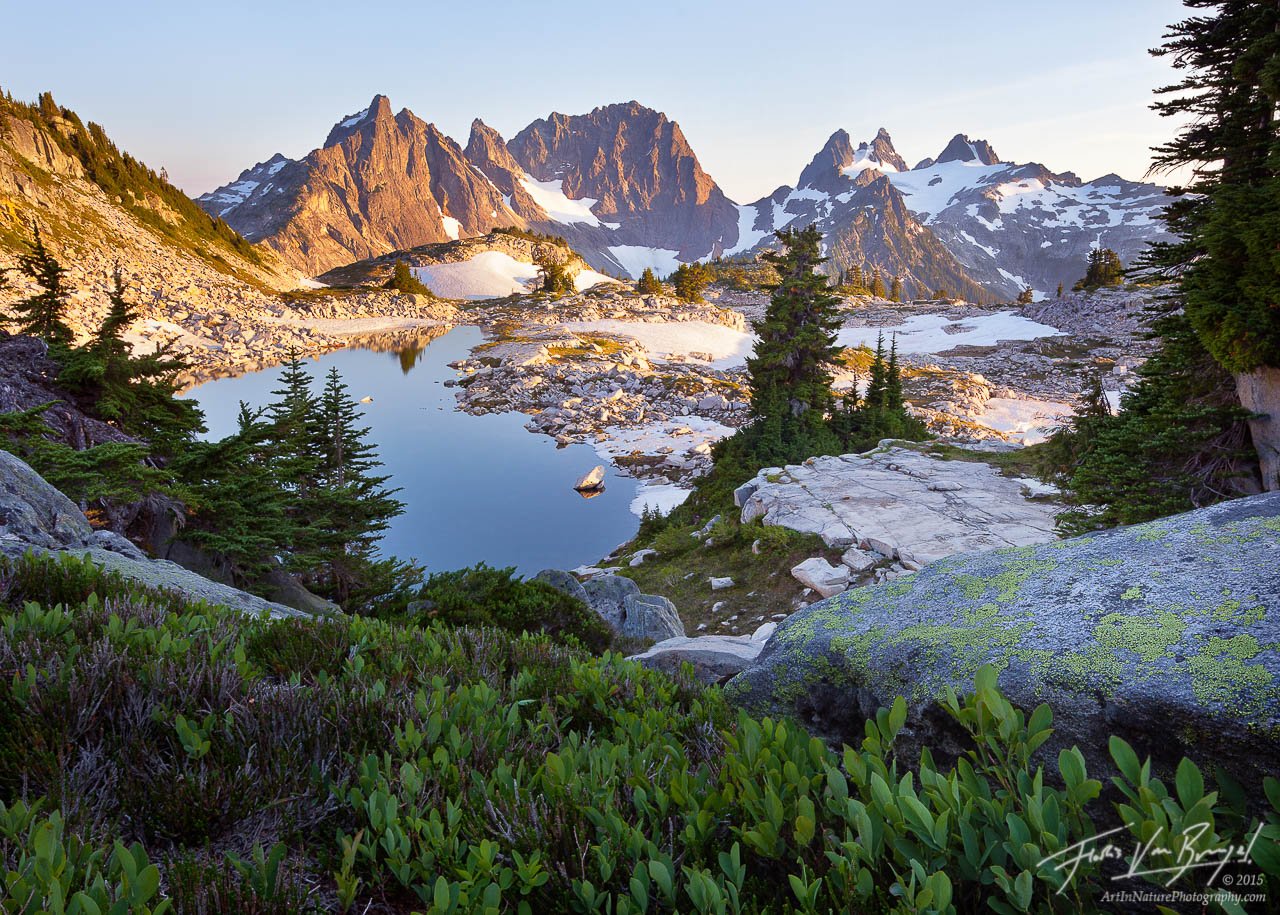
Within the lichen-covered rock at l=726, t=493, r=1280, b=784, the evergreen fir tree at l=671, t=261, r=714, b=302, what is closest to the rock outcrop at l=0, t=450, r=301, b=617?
the lichen-covered rock at l=726, t=493, r=1280, b=784

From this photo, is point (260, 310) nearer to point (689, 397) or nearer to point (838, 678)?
point (689, 397)

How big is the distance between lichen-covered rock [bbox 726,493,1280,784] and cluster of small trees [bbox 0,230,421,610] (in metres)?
9.28

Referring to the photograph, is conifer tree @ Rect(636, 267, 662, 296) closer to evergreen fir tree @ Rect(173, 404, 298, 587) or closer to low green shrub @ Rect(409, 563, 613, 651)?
evergreen fir tree @ Rect(173, 404, 298, 587)

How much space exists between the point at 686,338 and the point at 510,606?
7388 centimetres

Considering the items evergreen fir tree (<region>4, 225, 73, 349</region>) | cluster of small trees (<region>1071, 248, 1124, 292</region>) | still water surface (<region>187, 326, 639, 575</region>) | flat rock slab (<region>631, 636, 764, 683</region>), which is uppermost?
cluster of small trees (<region>1071, 248, 1124, 292</region>)

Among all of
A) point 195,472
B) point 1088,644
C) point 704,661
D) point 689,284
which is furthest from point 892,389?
point 689,284

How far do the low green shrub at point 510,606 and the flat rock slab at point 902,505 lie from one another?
A: 706 centimetres

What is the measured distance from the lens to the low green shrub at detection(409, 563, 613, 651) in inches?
368

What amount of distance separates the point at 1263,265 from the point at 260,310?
95.0 metres

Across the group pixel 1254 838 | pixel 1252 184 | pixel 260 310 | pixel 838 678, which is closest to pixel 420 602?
pixel 838 678

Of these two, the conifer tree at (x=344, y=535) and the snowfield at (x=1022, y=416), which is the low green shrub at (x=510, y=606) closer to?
the conifer tree at (x=344, y=535)

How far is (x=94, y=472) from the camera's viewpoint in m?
8.55

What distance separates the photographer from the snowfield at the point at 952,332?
8312 centimetres

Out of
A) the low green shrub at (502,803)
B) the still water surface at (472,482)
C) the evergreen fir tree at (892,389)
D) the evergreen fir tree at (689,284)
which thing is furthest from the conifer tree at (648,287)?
the low green shrub at (502,803)
